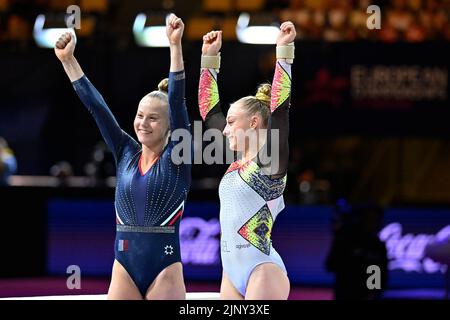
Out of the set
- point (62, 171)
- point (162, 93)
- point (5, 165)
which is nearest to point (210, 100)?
point (162, 93)

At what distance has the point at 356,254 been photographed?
744 cm

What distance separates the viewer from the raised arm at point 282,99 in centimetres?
443

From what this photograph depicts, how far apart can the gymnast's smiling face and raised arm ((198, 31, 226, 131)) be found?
1.26 feet

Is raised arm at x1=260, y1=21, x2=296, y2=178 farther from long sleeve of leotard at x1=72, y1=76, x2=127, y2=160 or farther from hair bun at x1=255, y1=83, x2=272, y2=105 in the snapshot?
long sleeve of leotard at x1=72, y1=76, x2=127, y2=160

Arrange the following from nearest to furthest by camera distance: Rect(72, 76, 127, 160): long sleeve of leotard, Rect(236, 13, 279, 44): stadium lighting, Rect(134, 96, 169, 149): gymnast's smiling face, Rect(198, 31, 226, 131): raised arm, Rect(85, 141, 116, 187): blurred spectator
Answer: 1. Rect(134, 96, 169, 149): gymnast's smiling face
2. Rect(72, 76, 127, 160): long sleeve of leotard
3. Rect(198, 31, 226, 131): raised arm
4. Rect(85, 141, 116, 187): blurred spectator
5. Rect(236, 13, 279, 44): stadium lighting

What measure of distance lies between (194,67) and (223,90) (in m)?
0.40

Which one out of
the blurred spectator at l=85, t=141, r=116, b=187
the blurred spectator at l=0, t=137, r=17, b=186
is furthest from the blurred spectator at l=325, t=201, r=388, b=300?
the blurred spectator at l=0, t=137, r=17, b=186

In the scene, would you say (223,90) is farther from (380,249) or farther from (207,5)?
(380,249)

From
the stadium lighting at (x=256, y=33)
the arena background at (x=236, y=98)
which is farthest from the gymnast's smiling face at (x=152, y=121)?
the stadium lighting at (x=256, y=33)

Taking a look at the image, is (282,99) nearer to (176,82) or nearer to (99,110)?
(176,82)

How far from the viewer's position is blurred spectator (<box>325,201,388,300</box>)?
7379mm

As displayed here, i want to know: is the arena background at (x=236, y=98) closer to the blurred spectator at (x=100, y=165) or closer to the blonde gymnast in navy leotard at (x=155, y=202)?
the blurred spectator at (x=100, y=165)

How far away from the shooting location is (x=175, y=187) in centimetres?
457

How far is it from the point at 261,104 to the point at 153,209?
27.5 inches
